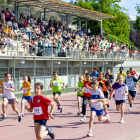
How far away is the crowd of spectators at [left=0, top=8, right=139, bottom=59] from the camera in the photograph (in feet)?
74.2

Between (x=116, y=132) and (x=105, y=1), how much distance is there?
51541mm

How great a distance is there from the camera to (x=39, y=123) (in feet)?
22.0

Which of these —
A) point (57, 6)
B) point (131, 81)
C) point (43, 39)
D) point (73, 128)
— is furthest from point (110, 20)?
point (73, 128)

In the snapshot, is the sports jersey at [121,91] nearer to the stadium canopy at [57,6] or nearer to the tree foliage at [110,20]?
the stadium canopy at [57,6]

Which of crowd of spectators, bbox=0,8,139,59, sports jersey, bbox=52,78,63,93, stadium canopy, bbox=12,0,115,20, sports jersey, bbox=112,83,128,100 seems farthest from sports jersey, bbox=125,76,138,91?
stadium canopy, bbox=12,0,115,20

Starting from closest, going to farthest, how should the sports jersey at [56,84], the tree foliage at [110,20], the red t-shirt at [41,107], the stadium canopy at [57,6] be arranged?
the red t-shirt at [41,107] < the sports jersey at [56,84] < the stadium canopy at [57,6] < the tree foliage at [110,20]

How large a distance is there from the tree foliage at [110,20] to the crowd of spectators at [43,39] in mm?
23360

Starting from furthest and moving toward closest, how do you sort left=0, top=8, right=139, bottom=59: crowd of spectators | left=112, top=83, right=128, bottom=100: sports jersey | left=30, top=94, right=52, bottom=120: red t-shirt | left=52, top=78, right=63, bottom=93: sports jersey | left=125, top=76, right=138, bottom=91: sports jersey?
left=0, top=8, right=139, bottom=59: crowd of spectators
left=125, top=76, right=138, bottom=91: sports jersey
left=52, top=78, right=63, bottom=93: sports jersey
left=112, top=83, right=128, bottom=100: sports jersey
left=30, top=94, right=52, bottom=120: red t-shirt

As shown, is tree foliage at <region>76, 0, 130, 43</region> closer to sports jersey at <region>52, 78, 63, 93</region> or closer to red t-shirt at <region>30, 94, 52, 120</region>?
sports jersey at <region>52, 78, 63, 93</region>

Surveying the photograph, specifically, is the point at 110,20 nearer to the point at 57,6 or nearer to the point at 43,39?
the point at 57,6

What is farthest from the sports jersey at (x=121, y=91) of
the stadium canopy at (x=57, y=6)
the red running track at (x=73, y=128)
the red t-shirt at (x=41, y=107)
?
the stadium canopy at (x=57, y=6)

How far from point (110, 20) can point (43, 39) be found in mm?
37228

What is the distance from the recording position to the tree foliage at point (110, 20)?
185ft

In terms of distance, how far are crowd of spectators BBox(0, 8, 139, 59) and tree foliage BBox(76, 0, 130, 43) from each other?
2336 cm
